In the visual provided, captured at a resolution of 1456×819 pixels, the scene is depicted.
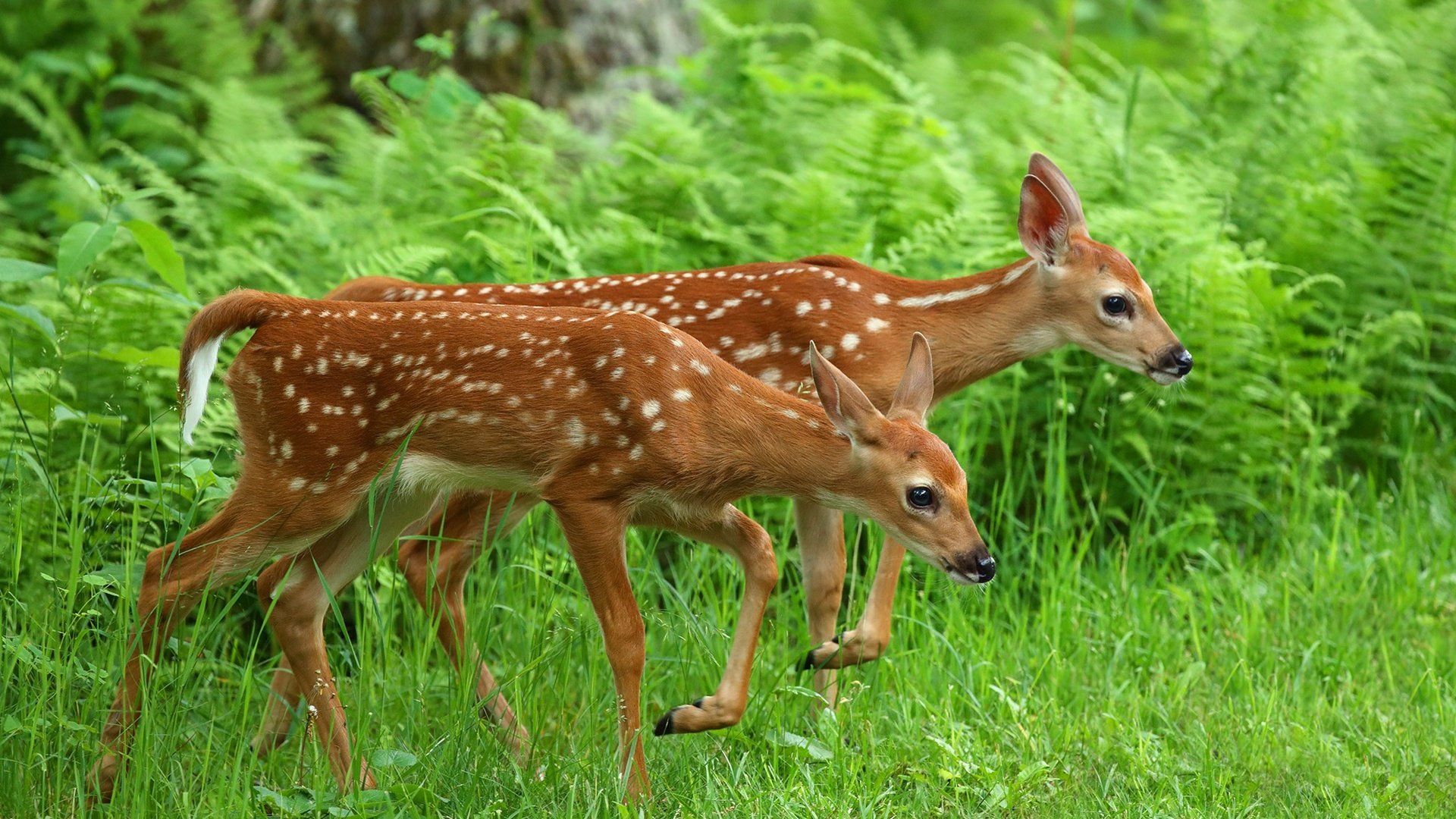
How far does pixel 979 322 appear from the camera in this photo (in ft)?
16.6

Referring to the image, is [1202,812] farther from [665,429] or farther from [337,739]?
[337,739]

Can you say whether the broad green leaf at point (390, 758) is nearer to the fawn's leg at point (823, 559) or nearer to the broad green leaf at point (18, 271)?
the fawn's leg at point (823, 559)

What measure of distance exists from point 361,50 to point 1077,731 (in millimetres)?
5943

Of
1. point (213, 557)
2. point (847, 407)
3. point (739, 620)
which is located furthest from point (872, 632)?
point (213, 557)

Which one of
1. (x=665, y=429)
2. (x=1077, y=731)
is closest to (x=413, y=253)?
(x=665, y=429)

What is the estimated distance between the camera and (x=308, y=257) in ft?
22.1

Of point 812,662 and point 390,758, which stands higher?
point 390,758

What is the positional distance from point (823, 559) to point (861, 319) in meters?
0.80

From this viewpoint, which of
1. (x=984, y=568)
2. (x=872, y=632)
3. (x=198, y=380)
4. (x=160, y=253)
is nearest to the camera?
(x=984, y=568)

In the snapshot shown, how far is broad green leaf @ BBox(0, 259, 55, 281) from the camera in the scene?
14.5 ft

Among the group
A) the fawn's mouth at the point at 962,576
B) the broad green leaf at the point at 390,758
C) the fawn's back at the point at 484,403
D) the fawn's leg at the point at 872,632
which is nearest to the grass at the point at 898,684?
the broad green leaf at the point at 390,758

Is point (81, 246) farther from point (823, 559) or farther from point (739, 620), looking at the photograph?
point (823, 559)

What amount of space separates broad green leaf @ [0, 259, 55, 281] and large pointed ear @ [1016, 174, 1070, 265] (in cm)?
300

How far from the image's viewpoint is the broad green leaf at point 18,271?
442 centimetres
